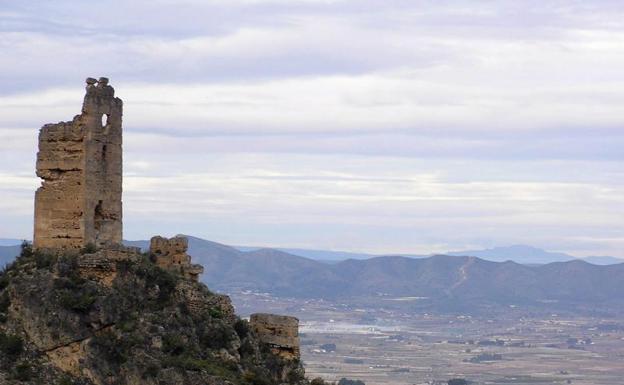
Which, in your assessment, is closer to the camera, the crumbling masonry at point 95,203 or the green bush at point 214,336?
the green bush at point 214,336

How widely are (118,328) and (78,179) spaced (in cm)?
610

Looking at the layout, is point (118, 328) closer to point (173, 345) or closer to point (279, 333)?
point (173, 345)

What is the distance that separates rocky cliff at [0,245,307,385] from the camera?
139ft

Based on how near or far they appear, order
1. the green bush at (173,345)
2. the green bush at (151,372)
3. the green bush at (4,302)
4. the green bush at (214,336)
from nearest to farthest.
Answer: the green bush at (151,372) < the green bush at (173,345) < the green bush at (4,302) < the green bush at (214,336)

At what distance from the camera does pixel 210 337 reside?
45000 millimetres

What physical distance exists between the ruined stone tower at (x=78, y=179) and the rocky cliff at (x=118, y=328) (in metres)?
1.18

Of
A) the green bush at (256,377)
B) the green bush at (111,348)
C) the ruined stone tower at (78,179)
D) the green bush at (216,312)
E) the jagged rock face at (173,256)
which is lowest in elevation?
the green bush at (256,377)

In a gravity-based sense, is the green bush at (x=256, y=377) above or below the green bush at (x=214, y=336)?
below

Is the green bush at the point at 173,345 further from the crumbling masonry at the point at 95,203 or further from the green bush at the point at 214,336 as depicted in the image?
the crumbling masonry at the point at 95,203

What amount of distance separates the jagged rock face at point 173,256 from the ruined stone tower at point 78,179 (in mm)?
1640

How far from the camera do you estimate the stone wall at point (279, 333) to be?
48094mm

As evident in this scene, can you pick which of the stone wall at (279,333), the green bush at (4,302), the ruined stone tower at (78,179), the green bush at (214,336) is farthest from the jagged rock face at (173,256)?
the green bush at (4,302)

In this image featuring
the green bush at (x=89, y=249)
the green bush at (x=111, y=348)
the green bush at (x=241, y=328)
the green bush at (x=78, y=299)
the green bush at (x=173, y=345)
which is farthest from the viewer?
the green bush at (x=241, y=328)

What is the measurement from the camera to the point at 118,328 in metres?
43.6
